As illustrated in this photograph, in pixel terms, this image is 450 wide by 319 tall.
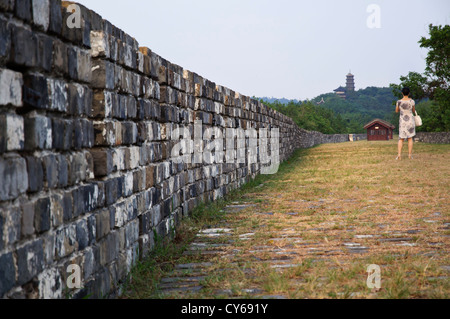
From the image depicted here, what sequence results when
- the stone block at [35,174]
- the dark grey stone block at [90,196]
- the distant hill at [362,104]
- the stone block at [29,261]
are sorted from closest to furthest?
1. the stone block at [29,261]
2. the stone block at [35,174]
3. the dark grey stone block at [90,196]
4. the distant hill at [362,104]

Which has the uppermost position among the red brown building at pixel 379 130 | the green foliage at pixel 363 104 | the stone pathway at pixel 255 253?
the green foliage at pixel 363 104

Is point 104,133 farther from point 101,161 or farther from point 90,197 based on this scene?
point 90,197

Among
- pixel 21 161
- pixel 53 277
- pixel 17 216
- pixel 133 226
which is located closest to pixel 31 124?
pixel 21 161

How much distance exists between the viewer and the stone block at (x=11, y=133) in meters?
2.01

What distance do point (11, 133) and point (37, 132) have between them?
0.22m

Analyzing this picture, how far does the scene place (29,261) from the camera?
2.17 m

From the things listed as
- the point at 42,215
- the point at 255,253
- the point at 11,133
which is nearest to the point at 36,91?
the point at 11,133

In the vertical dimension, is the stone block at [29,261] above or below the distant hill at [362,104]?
below

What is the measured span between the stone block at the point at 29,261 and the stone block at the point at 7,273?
0.15 feet

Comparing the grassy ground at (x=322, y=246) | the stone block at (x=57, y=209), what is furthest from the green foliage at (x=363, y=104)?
the stone block at (x=57, y=209)

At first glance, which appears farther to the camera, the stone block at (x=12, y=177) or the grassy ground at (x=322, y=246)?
the grassy ground at (x=322, y=246)

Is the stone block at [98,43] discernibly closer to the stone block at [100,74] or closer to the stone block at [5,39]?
the stone block at [100,74]
